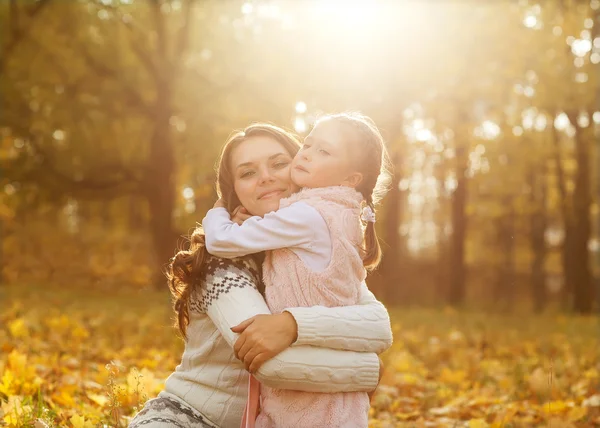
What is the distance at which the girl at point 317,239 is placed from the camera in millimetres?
2650

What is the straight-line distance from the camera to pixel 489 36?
42.1 ft

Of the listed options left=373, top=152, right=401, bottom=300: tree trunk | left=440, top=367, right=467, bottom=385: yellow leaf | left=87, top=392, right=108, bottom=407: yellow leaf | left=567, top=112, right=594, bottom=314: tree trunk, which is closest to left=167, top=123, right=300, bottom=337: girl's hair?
left=87, top=392, right=108, bottom=407: yellow leaf

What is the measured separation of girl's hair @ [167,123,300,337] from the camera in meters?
2.86

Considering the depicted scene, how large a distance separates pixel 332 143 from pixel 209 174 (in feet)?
43.0

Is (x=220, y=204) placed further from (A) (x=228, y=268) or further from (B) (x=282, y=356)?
(B) (x=282, y=356)

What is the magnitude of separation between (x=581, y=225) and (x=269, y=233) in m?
14.2

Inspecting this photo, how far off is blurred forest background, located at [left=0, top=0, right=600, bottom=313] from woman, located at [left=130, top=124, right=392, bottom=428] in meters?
8.41

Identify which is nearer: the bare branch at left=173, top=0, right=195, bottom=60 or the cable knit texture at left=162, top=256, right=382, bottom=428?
the cable knit texture at left=162, top=256, right=382, bottom=428

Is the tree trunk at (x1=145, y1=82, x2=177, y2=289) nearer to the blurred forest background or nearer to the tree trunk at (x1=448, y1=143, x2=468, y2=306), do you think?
the blurred forest background

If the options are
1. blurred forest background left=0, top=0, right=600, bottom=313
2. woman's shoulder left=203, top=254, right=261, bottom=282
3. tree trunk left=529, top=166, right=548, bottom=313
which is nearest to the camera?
woman's shoulder left=203, top=254, right=261, bottom=282

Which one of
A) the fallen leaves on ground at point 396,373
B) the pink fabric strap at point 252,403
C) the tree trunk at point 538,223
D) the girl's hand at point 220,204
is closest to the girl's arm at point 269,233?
the girl's hand at point 220,204

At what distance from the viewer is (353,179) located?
2936 millimetres

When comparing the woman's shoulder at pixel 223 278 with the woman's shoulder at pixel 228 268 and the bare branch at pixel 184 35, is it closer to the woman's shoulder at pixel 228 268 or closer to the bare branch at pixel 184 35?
the woman's shoulder at pixel 228 268

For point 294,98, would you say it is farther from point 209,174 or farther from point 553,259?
point 553,259
